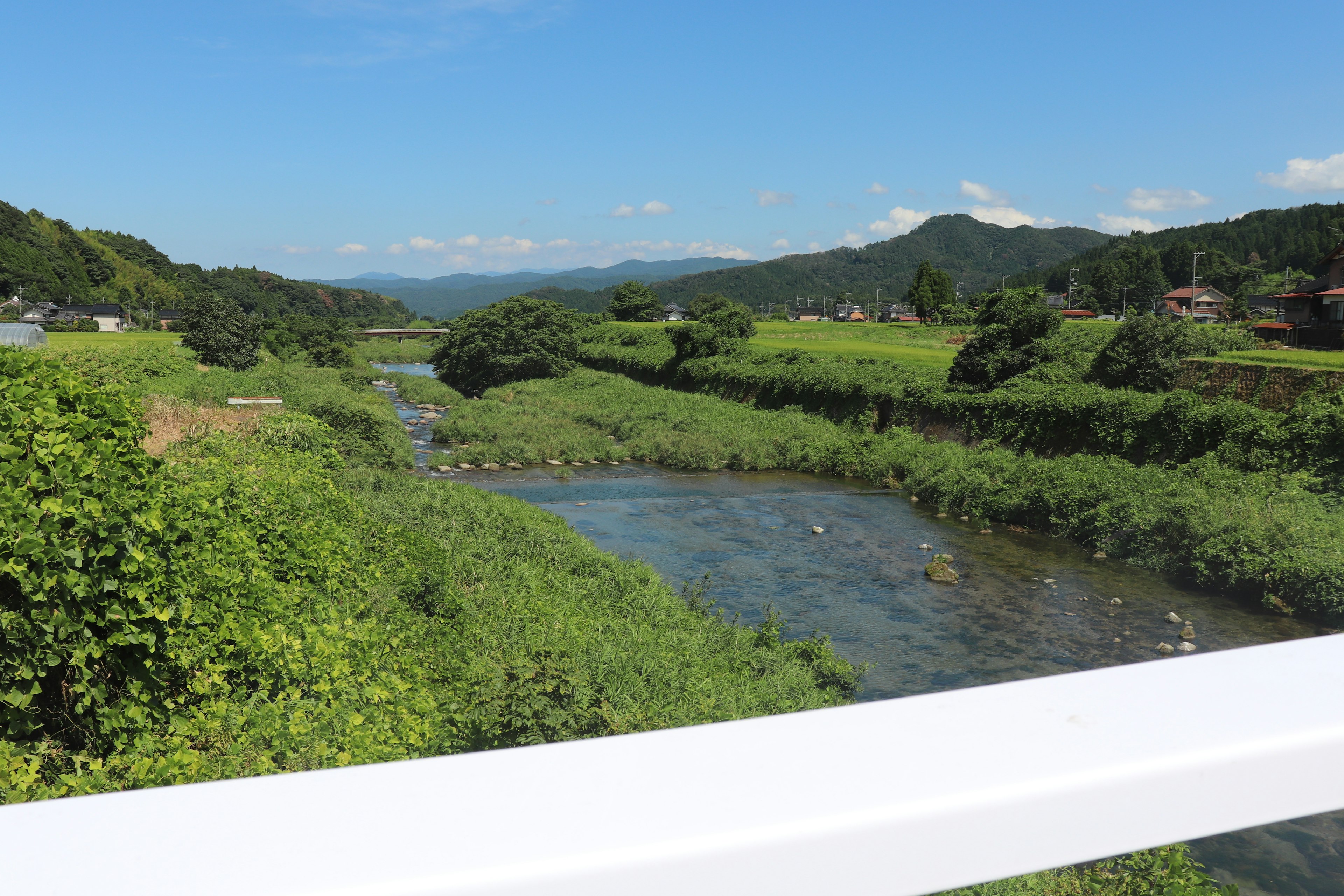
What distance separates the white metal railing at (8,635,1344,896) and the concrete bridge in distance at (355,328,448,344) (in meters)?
102

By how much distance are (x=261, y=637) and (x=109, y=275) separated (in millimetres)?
101245

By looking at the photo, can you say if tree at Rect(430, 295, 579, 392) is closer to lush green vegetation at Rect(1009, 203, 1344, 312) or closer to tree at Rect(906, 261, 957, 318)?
A: tree at Rect(906, 261, 957, 318)

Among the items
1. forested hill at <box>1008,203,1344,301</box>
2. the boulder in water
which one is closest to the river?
the boulder in water

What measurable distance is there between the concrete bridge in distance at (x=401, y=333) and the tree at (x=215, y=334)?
61.8m

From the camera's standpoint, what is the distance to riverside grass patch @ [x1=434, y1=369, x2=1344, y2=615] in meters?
14.0

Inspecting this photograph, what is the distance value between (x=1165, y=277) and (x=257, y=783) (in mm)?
97384

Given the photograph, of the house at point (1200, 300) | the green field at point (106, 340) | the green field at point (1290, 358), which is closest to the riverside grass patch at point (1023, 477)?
the green field at point (1290, 358)

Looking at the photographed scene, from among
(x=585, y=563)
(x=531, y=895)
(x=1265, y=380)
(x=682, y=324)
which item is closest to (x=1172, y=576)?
(x=1265, y=380)

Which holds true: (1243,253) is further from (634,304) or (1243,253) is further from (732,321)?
(732,321)

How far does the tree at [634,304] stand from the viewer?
294ft

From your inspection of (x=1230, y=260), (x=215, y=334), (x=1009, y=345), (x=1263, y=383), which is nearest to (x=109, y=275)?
(x=215, y=334)

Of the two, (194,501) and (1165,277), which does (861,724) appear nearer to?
(194,501)

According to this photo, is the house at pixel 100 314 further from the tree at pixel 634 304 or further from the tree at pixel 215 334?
the tree at pixel 634 304

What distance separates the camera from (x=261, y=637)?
5965 mm
